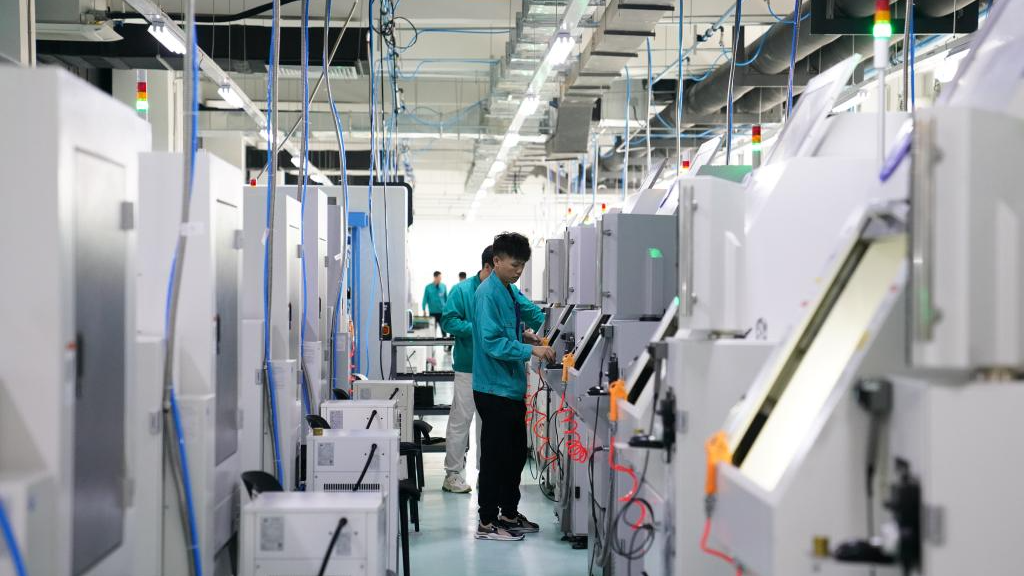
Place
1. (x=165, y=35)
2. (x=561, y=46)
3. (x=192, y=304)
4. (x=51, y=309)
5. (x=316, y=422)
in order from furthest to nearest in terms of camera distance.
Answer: (x=561, y=46) → (x=165, y=35) → (x=316, y=422) → (x=192, y=304) → (x=51, y=309)

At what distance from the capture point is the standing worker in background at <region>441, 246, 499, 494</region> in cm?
606

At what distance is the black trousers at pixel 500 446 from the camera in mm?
4836

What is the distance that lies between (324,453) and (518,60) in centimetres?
390

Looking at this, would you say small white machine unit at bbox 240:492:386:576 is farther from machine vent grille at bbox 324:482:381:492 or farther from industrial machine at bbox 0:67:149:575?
machine vent grille at bbox 324:482:381:492

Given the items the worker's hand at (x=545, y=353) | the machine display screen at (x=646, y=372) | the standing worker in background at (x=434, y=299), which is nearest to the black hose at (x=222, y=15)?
the worker's hand at (x=545, y=353)

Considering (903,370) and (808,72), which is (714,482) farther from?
(808,72)

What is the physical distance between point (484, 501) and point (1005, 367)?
12.4 ft

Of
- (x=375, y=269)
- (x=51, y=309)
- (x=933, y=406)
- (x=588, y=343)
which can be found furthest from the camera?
(x=375, y=269)

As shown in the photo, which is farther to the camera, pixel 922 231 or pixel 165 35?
pixel 165 35

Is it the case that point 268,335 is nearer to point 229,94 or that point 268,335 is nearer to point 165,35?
point 165,35

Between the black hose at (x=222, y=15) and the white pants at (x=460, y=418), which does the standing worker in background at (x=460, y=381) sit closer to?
the white pants at (x=460, y=418)

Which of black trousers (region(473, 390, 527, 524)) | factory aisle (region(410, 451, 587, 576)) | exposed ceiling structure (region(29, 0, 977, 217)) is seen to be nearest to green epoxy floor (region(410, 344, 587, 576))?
factory aisle (region(410, 451, 587, 576))

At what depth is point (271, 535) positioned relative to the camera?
2.68 meters

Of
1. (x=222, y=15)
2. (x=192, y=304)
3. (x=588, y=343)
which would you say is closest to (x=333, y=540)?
(x=192, y=304)
